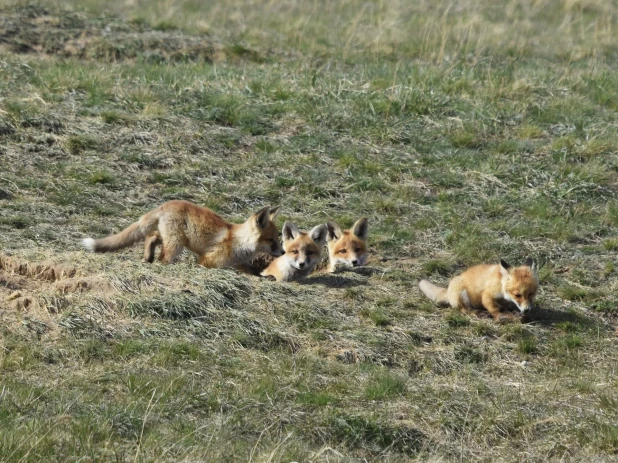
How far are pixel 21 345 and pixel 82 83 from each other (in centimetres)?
730

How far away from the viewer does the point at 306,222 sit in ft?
40.0

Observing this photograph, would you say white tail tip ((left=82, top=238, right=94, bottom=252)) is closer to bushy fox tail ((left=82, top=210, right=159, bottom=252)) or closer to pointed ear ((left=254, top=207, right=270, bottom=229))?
bushy fox tail ((left=82, top=210, right=159, bottom=252))

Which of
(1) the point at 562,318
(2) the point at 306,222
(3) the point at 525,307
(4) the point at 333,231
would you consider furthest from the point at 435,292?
(2) the point at 306,222

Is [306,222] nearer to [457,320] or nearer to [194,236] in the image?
[194,236]

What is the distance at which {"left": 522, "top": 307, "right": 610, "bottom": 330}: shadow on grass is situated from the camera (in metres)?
10.1

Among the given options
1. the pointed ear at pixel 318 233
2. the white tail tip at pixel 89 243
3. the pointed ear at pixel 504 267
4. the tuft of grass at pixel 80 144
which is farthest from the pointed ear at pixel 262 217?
the tuft of grass at pixel 80 144

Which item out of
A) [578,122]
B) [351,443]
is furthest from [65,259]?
[578,122]

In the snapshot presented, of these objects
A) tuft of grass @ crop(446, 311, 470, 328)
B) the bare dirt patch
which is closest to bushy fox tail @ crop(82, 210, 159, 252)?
the bare dirt patch

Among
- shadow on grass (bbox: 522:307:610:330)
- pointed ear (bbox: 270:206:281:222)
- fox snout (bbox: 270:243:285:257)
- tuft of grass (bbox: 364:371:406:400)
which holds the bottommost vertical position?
shadow on grass (bbox: 522:307:610:330)

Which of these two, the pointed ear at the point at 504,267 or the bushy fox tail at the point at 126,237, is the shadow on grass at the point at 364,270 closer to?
the pointed ear at the point at 504,267

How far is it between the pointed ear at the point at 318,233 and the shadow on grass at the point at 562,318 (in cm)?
248

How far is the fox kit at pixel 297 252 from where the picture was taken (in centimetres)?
1084

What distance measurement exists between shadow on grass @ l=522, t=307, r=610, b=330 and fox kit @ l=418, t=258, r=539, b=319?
8.3 inches

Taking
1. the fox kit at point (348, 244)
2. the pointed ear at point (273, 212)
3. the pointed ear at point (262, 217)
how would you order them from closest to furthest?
1. the pointed ear at point (262, 217)
2. the pointed ear at point (273, 212)
3. the fox kit at point (348, 244)
